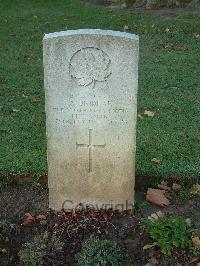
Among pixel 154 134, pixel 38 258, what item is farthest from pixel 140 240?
pixel 154 134

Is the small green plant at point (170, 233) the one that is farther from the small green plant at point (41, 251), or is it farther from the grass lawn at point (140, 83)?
the grass lawn at point (140, 83)

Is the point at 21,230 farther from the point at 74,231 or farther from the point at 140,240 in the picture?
the point at 140,240

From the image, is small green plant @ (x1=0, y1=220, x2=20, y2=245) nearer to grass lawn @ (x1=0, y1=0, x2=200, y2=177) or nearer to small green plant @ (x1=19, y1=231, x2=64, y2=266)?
small green plant @ (x1=19, y1=231, x2=64, y2=266)

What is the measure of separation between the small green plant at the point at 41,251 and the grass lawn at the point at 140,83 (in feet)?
3.92

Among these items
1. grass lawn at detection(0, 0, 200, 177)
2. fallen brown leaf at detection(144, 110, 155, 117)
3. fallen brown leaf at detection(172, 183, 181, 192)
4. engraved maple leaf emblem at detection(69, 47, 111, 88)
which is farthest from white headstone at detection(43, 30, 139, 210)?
fallen brown leaf at detection(144, 110, 155, 117)

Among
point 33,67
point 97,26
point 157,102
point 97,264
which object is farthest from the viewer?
point 97,26

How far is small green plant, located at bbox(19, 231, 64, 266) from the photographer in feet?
13.7

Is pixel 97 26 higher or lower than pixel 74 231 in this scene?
higher

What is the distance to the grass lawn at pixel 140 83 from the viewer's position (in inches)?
226

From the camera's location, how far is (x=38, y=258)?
4.16 m

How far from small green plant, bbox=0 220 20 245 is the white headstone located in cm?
47

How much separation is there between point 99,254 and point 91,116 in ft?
3.79

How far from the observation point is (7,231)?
4484mm

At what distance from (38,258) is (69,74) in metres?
1.53
